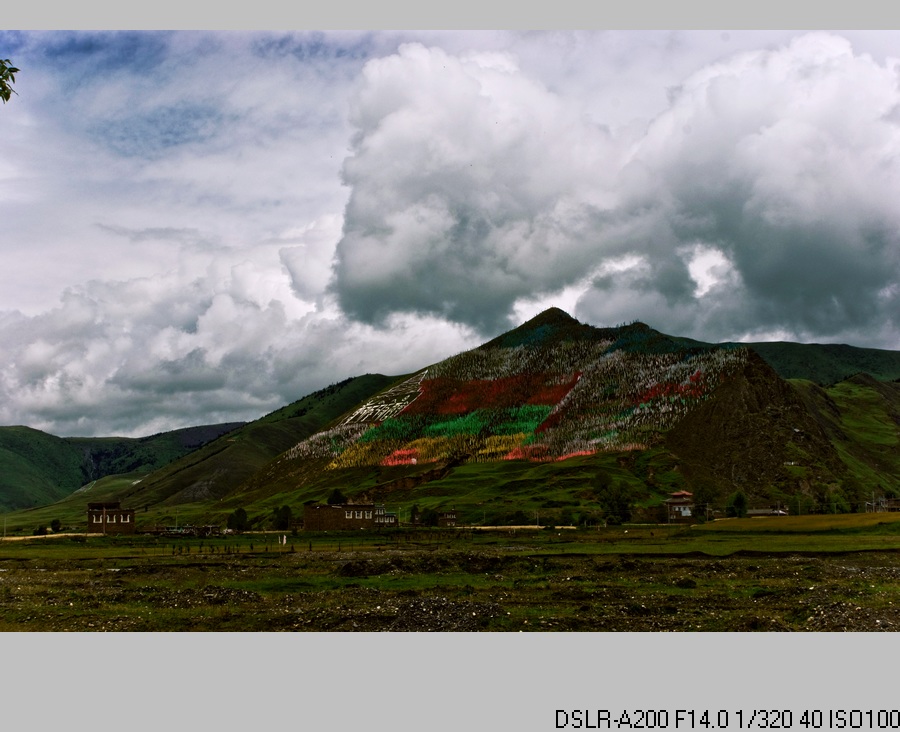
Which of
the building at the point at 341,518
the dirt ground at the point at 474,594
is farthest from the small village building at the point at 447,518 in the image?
the dirt ground at the point at 474,594

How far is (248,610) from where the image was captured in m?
59.2

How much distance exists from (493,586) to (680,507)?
114m

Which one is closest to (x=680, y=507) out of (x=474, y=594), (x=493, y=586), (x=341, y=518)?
(x=341, y=518)

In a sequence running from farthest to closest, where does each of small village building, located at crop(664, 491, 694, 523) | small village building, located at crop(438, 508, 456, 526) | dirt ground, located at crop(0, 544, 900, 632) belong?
small village building, located at crop(438, 508, 456, 526)
small village building, located at crop(664, 491, 694, 523)
dirt ground, located at crop(0, 544, 900, 632)

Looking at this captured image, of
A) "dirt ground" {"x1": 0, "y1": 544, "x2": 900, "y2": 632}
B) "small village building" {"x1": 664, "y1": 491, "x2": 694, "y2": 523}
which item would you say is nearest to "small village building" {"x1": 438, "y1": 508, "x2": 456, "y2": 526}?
"small village building" {"x1": 664, "y1": 491, "x2": 694, "y2": 523}

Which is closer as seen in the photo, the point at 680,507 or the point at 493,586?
the point at 493,586

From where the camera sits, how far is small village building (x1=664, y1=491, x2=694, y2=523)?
173 m

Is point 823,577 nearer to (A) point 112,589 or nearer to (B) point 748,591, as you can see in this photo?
(B) point 748,591

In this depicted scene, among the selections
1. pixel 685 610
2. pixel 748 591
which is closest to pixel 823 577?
pixel 748 591

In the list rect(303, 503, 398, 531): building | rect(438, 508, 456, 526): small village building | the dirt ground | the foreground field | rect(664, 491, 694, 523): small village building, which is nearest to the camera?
the dirt ground

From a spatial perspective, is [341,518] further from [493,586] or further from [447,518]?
[493,586]

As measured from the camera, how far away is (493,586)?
7019 centimetres

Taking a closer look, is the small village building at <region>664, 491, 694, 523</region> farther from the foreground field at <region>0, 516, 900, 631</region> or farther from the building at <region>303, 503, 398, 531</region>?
the building at <region>303, 503, 398, 531</region>

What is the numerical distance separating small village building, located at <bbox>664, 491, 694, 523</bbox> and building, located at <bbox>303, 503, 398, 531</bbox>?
55491mm
